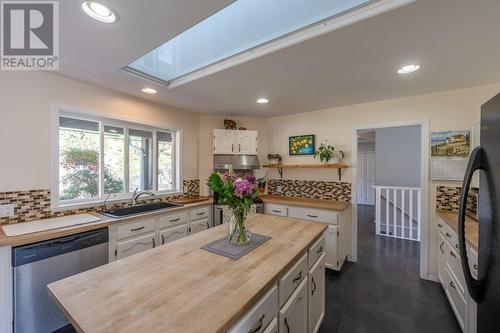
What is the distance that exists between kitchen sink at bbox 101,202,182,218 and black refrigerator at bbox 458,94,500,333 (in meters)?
2.67

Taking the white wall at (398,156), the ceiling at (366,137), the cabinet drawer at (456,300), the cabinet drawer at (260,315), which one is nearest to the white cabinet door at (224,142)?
the cabinet drawer at (260,315)

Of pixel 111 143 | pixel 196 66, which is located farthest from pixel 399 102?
pixel 111 143

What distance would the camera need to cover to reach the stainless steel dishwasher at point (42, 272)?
5.11 feet

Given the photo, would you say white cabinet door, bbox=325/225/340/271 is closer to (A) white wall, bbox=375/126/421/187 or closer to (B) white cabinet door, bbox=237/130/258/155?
(B) white cabinet door, bbox=237/130/258/155

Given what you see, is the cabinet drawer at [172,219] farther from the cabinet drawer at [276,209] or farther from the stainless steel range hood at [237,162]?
the cabinet drawer at [276,209]

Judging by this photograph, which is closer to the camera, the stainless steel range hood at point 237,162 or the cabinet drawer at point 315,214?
the cabinet drawer at point 315,214

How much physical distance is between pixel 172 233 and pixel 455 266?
9.58ft

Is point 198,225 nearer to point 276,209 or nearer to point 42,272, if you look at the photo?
point 276,209

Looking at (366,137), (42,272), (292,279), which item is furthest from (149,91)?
(366,137)

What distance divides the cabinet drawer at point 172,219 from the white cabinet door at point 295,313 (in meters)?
1.83

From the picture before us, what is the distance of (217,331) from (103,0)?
5.47 feet

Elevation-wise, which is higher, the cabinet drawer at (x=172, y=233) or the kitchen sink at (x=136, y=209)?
the kitchen sink at (x=136, y=209)

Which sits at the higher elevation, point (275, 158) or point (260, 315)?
point (275, 158)

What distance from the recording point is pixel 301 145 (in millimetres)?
3629
